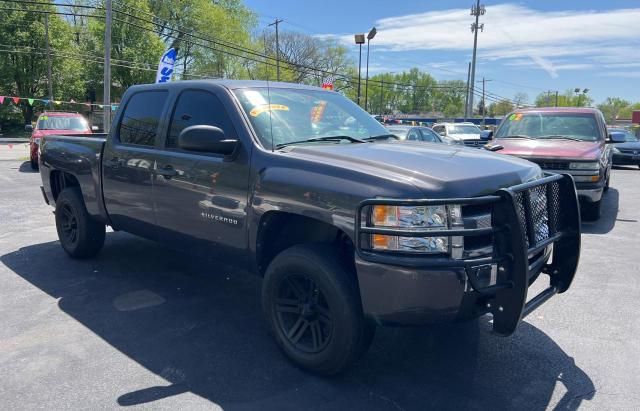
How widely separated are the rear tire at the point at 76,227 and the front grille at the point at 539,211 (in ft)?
14.0

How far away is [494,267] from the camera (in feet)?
9.06

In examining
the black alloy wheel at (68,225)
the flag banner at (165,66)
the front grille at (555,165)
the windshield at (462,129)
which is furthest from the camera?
the windshield at (462,129)

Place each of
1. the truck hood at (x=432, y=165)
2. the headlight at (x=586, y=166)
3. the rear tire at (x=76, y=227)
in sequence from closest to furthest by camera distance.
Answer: the truck hood at (x=432, y=165), the rear tire at (x=76, y=227), the headlight at (x=586, y=166)

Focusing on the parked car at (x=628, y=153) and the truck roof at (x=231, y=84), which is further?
the parked car at (x=628, y=153)

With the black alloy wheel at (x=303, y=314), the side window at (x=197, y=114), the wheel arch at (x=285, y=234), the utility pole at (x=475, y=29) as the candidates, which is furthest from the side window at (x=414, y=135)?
the utility pole at (x=475, y=29)

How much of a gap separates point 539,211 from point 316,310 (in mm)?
1528

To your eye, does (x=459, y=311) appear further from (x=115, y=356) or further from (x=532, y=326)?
(x=115, y=356)

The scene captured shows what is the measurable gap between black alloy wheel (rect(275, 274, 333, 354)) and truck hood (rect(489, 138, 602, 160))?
5737 mm

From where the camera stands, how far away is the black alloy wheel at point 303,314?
3.22 metres

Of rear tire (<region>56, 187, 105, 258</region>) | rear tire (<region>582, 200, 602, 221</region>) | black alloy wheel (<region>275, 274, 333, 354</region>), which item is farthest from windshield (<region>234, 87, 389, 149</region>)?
rear tire (<region>582, 200, 602, 221</region>)

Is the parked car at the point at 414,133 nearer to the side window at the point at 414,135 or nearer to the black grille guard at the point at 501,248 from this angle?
the side window at the point at 414,135

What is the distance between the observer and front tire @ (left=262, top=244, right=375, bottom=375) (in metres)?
2.97

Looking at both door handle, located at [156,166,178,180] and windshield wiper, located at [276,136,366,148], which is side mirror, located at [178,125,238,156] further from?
door handle, located at [156,166,178,180]

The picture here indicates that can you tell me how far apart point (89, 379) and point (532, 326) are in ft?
10.6
